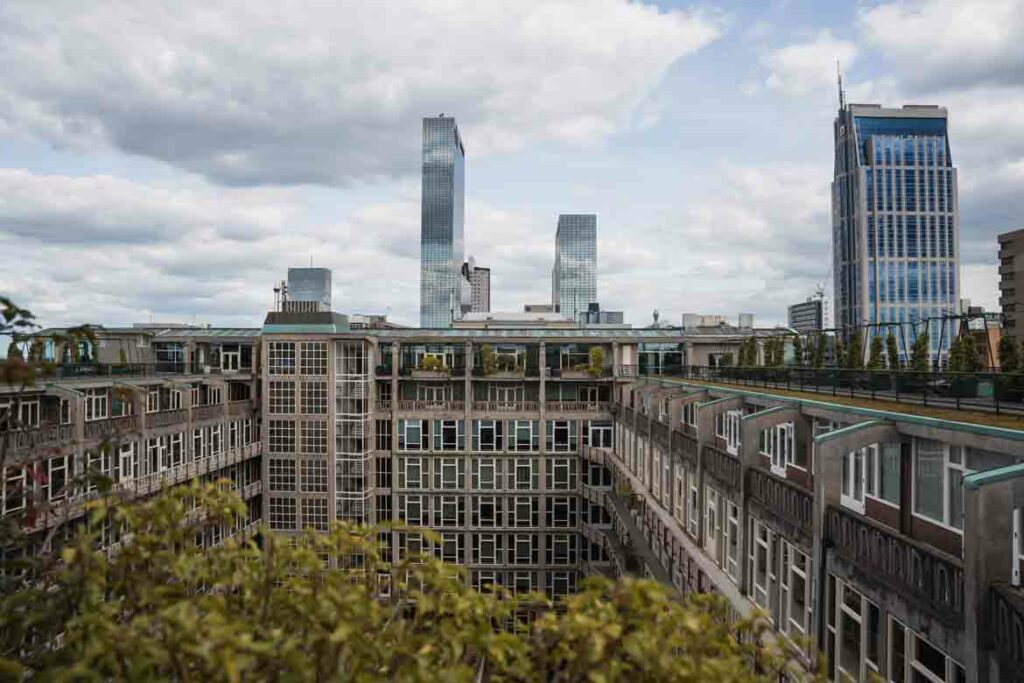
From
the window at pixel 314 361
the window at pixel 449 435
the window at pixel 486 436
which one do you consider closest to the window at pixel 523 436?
the window at pixel 486 436

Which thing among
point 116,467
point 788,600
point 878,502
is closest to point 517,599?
point 878,502

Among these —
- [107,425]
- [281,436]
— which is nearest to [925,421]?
[107,425]

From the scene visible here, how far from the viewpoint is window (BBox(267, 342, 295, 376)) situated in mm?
44406

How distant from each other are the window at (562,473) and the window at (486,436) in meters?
3.88

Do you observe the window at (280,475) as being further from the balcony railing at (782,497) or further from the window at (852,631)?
the window at (852,631)

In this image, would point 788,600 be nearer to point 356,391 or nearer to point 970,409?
point 970,409

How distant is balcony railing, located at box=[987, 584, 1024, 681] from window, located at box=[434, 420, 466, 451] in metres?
40.4

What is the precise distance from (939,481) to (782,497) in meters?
3.64

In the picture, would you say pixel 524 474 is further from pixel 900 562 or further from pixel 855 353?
pixel 900 562

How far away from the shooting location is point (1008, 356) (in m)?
25.2

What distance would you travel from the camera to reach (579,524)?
47.2m

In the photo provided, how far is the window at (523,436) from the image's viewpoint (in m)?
47.9

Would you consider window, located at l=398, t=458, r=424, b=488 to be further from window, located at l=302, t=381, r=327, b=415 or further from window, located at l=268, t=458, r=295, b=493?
window, located at l=268, t=458, r=295, b=493

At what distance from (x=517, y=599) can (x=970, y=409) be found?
44.9ft
